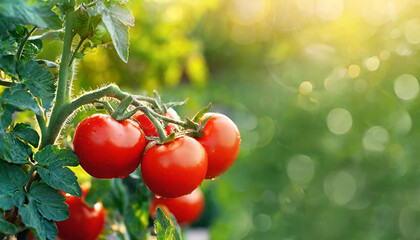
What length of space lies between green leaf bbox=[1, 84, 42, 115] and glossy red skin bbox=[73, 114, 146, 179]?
7cm

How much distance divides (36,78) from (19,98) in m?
0.03

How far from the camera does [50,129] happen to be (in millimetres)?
588

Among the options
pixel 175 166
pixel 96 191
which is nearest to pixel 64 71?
pixel 175 166

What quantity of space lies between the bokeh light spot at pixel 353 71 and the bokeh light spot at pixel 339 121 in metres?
0.16

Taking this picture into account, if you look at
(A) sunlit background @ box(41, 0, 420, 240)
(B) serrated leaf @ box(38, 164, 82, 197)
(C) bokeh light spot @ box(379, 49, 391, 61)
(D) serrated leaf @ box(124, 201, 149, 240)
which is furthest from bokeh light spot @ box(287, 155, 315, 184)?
(B) serrated leaf @ box(38, 164, 82, 197)

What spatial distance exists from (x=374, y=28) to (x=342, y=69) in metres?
0.22

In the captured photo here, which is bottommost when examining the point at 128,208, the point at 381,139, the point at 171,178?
the point at 381,139

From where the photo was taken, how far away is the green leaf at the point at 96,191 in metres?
0.78

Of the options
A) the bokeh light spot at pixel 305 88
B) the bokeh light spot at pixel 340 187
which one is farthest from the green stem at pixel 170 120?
the bokeh light spot at pixel 305 88

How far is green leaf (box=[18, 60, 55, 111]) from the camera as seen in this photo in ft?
1.76

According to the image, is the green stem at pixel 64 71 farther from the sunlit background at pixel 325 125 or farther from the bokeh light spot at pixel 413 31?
the bokeh light spot at pixel 413 31

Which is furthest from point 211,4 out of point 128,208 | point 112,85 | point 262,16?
point 112,85

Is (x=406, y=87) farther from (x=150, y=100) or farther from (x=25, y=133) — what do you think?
(x=25, y=133)

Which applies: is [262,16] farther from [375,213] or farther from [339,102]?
[375,213]
